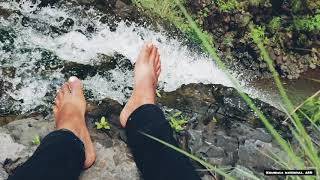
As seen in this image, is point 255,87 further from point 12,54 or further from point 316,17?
point 12,54

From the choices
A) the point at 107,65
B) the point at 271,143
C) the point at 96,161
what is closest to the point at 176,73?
the point at 107,65

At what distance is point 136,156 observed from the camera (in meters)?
3.01

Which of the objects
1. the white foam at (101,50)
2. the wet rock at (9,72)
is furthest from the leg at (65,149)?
the wet rock at (9,72)

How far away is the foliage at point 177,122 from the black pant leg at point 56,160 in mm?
923

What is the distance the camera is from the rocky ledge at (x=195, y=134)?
121 inches

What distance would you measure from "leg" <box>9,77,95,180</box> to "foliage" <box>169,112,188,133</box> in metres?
0.75

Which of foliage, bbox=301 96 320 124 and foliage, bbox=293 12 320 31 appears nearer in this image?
foliage, bbox=301 96 320 124

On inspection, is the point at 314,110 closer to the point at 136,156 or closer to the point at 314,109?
the point at 314,109

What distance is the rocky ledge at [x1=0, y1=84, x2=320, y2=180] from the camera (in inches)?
121

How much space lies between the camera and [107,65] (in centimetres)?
446

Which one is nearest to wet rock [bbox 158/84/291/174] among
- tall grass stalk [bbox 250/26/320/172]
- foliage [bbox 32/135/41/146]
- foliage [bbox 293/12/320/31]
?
foliage [bbox 32/135/41/146]

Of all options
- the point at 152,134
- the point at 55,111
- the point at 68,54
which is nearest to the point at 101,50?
the point at 68,54

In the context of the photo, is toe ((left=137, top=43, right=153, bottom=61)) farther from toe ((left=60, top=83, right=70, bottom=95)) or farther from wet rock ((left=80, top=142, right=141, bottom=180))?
wet rock ((left=80, top=142, right=141, bottom=180))

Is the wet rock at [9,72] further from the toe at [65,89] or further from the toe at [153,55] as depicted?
the toe at [153,55]
